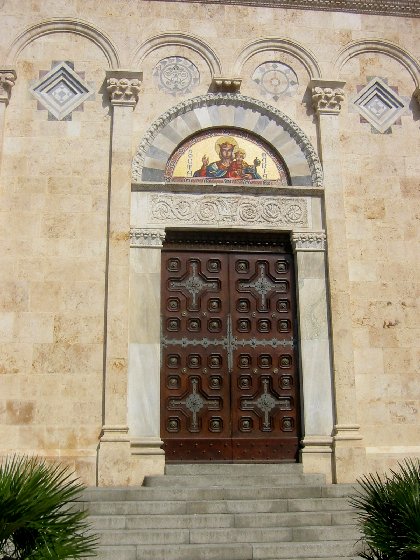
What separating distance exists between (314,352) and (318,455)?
1.60 meters

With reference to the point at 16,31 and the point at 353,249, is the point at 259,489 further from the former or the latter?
the point at 16,31

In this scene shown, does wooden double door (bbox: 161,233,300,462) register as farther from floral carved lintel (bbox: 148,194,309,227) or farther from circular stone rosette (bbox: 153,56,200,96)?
circular stone rosette (bbox: 153,56,200,96)

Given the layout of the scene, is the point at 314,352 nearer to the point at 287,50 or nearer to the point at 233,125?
the point at 233,125

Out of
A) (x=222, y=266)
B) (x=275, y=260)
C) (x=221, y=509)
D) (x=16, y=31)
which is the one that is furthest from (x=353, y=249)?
(x=16, y=31)

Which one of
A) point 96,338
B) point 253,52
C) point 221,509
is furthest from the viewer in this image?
point 253,52

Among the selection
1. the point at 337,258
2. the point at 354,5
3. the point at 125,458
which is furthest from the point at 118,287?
the point at 354,5

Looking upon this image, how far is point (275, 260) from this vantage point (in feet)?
38.1

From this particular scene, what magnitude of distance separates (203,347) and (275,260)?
1.94 metres

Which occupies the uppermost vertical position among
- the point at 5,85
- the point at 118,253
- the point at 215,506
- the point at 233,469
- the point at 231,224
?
the point at 5,85

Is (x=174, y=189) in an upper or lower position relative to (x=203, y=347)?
upper

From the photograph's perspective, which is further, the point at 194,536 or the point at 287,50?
the point at 287,50

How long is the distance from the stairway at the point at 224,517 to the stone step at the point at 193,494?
13 millimetres

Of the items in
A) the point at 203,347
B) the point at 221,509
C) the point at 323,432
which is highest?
the point at 203,347

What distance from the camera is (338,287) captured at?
442 inches
